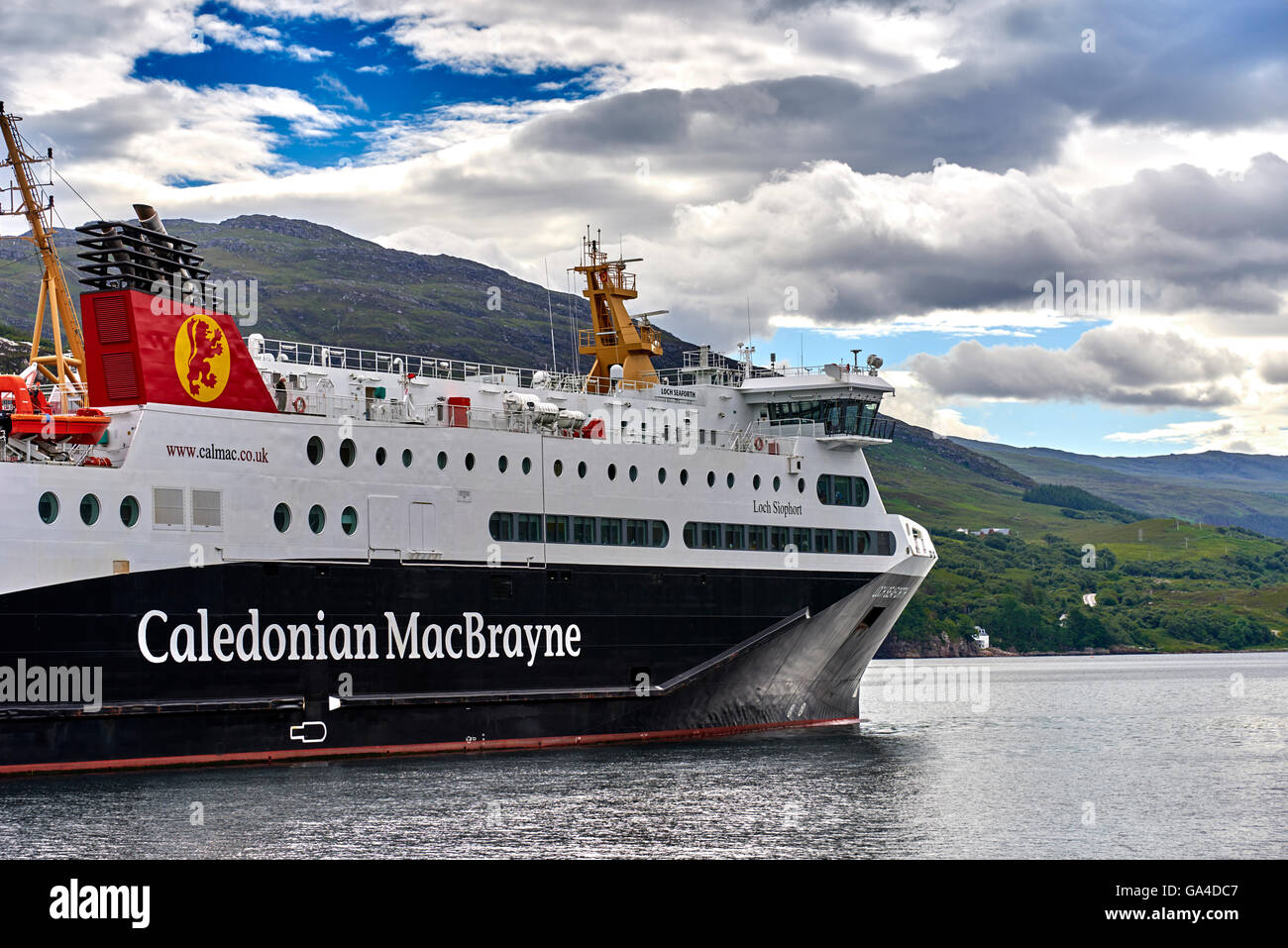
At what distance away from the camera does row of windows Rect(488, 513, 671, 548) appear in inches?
1344

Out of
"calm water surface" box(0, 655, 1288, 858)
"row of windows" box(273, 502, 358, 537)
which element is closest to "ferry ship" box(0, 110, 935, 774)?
"row of windows" box(273, 502, 358, 537)

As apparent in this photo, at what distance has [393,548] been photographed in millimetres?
31984

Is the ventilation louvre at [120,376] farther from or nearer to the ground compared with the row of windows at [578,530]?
farther from the ground

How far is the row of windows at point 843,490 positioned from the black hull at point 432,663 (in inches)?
90.6

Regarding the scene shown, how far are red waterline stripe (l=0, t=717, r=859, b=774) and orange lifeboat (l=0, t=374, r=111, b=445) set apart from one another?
20.8ft

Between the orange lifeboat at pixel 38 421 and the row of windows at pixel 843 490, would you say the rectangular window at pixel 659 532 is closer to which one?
the row of windows at pixel 843 490

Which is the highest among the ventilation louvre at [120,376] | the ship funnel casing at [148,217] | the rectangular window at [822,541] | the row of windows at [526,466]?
the ship funnel casing at [148,217]

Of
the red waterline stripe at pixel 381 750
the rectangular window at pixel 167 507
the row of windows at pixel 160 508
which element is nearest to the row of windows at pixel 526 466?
the row of windows at pixel 160 508

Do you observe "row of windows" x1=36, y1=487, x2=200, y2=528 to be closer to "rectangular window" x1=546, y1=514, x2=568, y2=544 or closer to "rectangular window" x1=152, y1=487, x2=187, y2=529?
"rectangular window" x1=152, y1=487, x2=187, y2=529

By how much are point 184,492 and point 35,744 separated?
5626 millimetres

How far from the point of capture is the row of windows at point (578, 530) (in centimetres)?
3412

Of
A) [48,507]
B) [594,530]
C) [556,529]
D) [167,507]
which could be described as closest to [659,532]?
[594,530]

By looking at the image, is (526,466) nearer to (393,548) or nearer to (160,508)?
(393,548)
